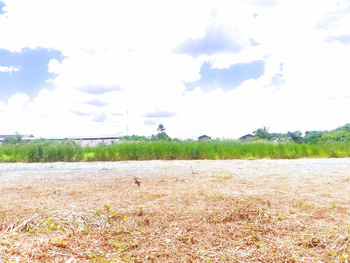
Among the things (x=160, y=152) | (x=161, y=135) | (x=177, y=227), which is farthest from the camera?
(x=161, y=135)

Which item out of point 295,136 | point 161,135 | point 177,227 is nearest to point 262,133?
point 295,136

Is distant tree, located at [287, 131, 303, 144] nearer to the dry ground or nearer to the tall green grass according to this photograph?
the tall green grass

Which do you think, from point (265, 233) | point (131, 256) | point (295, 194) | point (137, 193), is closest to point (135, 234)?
point (131, 256)

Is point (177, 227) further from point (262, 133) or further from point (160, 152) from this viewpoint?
point (262, 133)

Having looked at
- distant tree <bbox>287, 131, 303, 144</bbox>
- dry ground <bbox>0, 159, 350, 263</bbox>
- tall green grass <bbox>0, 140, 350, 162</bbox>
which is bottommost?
dry ground <bbox>0, 159, 350, 263</bbox>

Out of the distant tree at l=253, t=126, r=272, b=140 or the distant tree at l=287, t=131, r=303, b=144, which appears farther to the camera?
the distant tree at l=253, t=126, r=272, b=140

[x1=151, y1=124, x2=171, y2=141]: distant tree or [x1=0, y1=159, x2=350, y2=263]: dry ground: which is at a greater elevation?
[x1=151, y1=124, x2=171, y2=141]: distant tree

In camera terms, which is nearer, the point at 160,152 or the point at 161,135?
the point at 160,152

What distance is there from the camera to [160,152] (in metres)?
10.5

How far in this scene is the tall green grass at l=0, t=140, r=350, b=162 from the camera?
1047 cm

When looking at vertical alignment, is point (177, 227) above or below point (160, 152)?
below

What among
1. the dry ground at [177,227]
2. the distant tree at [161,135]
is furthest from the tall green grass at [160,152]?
the dry ground at [177,227]

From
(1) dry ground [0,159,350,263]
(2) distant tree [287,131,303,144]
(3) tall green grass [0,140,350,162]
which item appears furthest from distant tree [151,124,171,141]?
(1) dry ground [0,159,350,263]

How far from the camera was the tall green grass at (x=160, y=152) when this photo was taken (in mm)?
10469
